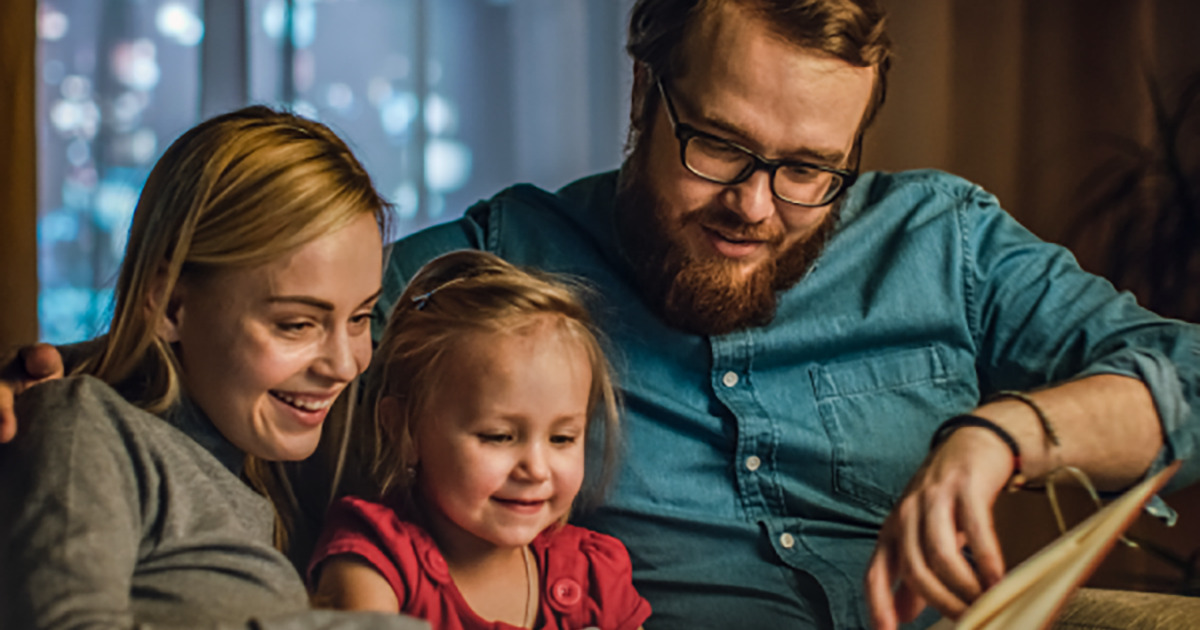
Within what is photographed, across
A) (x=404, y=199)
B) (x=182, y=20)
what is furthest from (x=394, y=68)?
(x=182, y=20)

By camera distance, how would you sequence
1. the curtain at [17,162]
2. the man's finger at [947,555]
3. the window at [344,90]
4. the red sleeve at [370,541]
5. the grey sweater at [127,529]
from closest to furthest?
the grey sweater at [127,529], the man's finger at [947,555], the red sleeve at [370,541], the curtain at [17,162], the window at [344,90]

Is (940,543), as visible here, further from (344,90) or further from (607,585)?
(344,90)

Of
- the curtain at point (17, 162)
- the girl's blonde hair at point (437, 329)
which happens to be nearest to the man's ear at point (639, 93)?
the girl's blonde hair at point (437, 329)

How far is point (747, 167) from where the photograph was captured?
947 mm

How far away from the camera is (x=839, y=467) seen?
0.98 m

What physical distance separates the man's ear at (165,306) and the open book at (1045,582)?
0.53m

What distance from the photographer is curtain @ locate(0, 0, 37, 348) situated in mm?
1170

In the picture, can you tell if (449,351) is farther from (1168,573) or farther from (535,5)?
(1168,573)

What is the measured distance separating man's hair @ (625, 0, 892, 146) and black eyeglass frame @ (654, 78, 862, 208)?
0.14 feet

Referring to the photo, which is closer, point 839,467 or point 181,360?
point 181,360

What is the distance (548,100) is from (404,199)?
0.30 m

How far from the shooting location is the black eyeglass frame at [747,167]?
0.93 metres

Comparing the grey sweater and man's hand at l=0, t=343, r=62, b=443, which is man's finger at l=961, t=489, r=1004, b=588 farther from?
man's hand at l=0, t=343, r=62, b=443

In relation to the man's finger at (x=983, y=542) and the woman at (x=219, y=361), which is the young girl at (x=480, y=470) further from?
the man's finger at (x=983, y=542)
